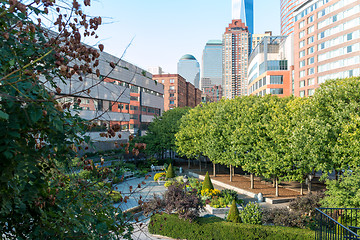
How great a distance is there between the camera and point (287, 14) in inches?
6816

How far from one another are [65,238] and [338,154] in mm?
20990

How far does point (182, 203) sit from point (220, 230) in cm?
247

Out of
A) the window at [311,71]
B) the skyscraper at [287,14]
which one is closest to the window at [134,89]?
the window at [311,71]

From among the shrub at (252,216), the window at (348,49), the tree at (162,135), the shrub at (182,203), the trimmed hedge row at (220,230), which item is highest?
the window at (348,49)

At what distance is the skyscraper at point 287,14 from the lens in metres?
165

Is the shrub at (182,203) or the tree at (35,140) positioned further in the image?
the shrub at (182,203)

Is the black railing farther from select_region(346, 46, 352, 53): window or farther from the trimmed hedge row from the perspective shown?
select_region(346, 46, 352, 53): window

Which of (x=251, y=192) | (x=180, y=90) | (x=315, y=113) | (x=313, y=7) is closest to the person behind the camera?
(x=315, y=113)

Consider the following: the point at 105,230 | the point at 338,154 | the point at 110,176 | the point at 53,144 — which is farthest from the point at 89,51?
the point at 338,154

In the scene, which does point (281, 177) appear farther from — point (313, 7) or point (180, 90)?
point (180, 90)

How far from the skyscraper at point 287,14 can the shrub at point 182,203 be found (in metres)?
172

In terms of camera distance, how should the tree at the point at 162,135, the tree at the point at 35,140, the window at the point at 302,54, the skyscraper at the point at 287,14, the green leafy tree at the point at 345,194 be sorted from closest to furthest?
the tree at the point at 35,140, the green leafy tree at the point at 345,194, the tree at the point at 162,135, the window at the point at 302,54, the skyscraper at the point at 287,14

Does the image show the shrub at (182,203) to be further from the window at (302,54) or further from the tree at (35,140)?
the window at (302,54)

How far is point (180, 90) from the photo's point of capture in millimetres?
110250
